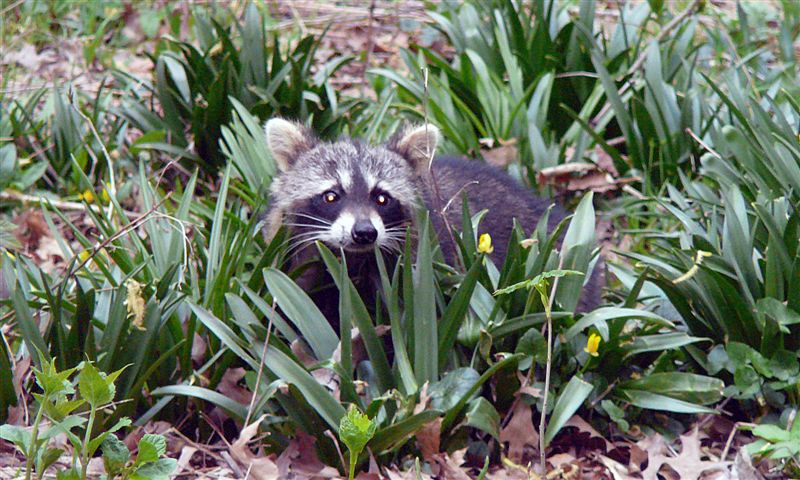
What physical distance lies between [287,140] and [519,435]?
2.02m

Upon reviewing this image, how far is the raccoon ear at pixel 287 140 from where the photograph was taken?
4.89 meters

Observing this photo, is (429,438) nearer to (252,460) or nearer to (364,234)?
(252,460)

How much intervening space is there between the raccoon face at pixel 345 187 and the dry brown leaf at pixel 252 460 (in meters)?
1.08

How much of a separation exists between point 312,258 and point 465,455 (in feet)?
3.95

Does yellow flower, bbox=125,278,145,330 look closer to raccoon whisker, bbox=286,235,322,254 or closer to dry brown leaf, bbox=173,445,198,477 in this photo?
dry brown leaf, bbox=173,445,198,477

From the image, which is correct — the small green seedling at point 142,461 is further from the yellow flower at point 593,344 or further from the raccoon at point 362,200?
the yellow flower at point 593,344

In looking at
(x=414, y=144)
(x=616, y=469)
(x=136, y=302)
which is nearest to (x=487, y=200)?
(x=414, y=144)

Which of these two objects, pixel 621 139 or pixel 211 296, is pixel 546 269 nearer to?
pixel 211 296

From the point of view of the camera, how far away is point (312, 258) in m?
4.41

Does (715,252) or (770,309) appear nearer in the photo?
(770,309)

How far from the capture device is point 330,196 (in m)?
4.63

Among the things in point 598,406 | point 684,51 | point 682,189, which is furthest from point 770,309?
point 684,51

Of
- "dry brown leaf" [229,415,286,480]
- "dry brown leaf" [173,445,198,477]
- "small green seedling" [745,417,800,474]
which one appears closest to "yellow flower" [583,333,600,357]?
"small green seedling" [745,417,800,474]

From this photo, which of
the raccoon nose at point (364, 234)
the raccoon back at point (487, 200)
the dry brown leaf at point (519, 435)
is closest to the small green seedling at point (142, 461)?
the dry brown leaf at point (519, 435)
